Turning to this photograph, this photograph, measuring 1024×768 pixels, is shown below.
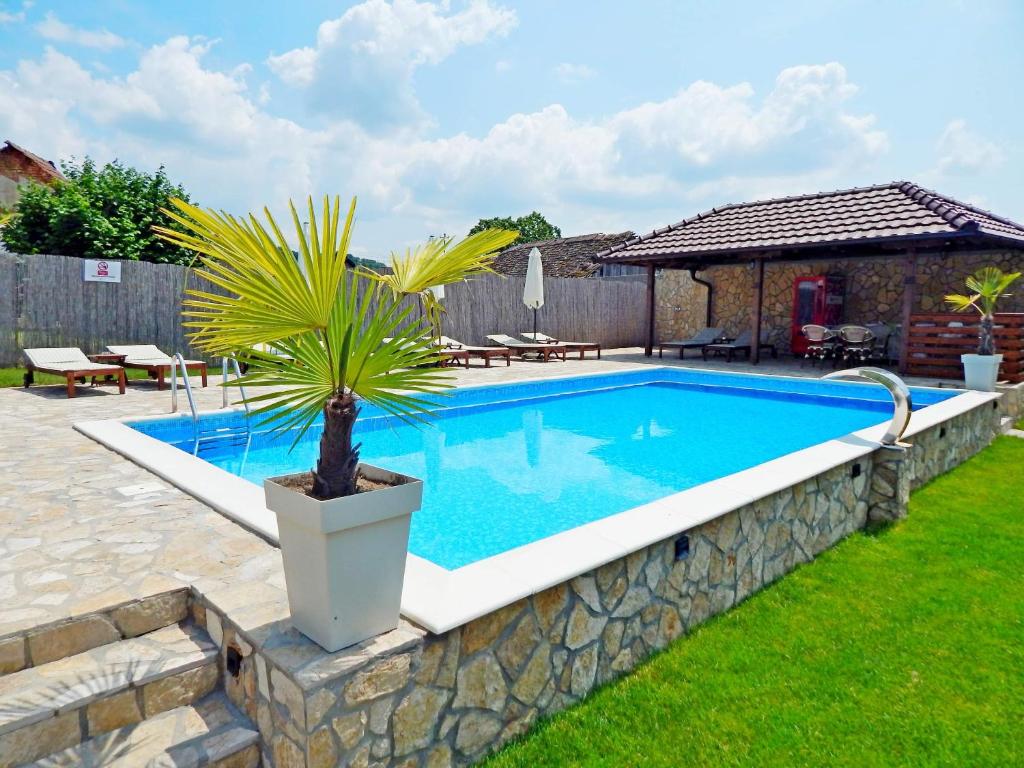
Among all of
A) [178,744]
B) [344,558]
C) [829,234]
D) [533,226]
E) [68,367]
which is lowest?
[178,744]

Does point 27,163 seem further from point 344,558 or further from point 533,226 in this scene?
point 344,558

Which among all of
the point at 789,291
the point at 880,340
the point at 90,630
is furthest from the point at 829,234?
the point at 90,630

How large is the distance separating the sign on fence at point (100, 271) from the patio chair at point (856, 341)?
13.8 m

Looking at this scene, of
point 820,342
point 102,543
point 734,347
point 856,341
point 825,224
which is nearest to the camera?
point 102,543

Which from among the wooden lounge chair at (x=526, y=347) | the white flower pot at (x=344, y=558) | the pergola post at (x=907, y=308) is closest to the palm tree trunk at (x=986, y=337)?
the pergola post at (x=907, y=308)

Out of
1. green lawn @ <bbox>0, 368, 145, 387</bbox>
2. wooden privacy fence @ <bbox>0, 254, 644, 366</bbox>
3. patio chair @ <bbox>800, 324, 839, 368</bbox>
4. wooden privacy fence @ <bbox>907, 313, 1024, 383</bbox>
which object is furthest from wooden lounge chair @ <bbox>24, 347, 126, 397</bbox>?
wooden privacy fence @ <bbox>907, 313, 1024, 383</bbox>

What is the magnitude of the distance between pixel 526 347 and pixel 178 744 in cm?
1218

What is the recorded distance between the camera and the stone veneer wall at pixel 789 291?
1371 centimetres

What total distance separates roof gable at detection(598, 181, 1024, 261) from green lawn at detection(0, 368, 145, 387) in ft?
34.5

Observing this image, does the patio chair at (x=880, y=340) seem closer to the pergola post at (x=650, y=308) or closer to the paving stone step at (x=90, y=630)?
the pergola post at (x=650, y=308)

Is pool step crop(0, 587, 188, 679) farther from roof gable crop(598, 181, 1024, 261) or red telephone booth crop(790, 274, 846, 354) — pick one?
red telephone booth crop(790, 274, 846, 354)

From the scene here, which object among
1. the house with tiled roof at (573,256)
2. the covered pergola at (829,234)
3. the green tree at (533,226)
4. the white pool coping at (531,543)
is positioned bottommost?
the white pool coping at (531,543)

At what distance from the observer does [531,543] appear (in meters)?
3.31

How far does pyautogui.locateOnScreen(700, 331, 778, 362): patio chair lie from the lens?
1439 cm
